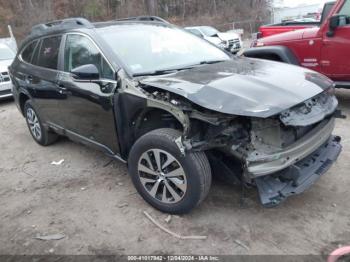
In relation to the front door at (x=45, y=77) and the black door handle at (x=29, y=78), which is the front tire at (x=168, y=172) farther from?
the black door handle at (x=29, y=78)

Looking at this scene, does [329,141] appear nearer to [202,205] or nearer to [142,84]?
[202,205]

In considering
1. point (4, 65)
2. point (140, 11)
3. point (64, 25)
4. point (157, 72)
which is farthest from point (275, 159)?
point (140, 11)

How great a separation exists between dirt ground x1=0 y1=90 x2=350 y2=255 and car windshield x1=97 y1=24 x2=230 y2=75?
54.3 inches

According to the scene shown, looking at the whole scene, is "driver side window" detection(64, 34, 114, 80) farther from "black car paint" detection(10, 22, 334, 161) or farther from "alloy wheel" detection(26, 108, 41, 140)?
"alloy wheel" detection(26, 108, 41, 140)

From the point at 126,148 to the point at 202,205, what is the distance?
0.97 metres

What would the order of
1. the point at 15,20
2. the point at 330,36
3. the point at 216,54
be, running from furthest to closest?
the point at 15,20, the point at 330,36, the point at 216,54

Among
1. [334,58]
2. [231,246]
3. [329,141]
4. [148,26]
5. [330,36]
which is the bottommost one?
[231,246]

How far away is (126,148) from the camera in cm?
358

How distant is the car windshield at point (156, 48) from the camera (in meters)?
3.57

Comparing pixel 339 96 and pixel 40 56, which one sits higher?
pixel 40 56

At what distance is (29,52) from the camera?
519cm

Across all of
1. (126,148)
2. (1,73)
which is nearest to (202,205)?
(126,148)

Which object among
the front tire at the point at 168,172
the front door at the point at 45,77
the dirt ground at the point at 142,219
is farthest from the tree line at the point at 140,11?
the front tire at the point at 168,172

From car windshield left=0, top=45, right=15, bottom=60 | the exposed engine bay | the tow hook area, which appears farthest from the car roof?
car windshield left=0, top=45, right=15, bottom=60
